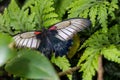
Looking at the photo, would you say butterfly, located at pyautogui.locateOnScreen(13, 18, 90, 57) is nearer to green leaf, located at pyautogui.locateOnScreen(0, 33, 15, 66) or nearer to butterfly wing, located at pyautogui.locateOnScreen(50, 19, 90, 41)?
butterfly wing, located at pyautogui.locateOnScreen(50, 19, 90, 41)

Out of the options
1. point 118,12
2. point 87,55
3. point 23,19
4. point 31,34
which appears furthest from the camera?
point 118,12

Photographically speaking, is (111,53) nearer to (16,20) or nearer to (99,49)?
(99,49)

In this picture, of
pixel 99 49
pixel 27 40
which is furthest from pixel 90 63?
pixel 27 40

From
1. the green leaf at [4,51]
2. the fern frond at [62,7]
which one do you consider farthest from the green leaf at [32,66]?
the fern frond at [62,7]

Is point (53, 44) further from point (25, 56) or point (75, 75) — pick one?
point (25, 56)

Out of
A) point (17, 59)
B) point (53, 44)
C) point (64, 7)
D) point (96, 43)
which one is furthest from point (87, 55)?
point (17, 59)

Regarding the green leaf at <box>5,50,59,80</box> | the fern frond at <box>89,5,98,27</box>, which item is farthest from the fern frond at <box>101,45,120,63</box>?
the green leaf at <box>5,50,59,80</box>

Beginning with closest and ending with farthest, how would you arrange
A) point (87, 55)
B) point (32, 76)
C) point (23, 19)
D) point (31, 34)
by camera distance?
1. point (32, 76)
2. point (31, 34)
3. point (87, 55)
4. point (23, 19)
